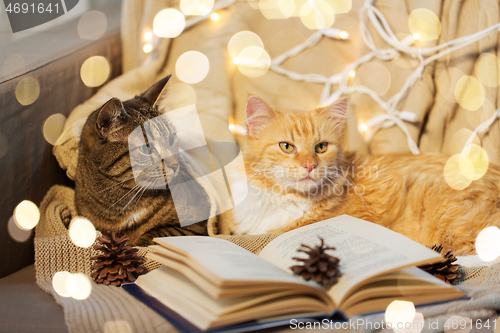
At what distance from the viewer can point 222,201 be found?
1.13 meters

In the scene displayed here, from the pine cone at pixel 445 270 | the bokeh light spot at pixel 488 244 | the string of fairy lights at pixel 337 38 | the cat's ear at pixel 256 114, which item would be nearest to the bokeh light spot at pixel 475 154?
the string of fairy lights at pixel 337 38

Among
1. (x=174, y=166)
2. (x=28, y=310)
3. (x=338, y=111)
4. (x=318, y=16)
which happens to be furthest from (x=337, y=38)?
(x=28, y=310)

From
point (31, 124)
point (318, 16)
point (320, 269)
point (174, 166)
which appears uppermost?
point (318, 16)

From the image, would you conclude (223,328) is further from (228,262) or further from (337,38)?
(337,38)

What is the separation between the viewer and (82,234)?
3.00ft

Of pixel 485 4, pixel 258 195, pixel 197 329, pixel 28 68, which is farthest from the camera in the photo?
pixel 485 4

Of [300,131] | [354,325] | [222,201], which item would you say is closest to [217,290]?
[354,325]

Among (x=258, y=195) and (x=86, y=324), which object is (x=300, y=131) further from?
(x=86, y=324)

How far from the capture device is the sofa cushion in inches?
25.4

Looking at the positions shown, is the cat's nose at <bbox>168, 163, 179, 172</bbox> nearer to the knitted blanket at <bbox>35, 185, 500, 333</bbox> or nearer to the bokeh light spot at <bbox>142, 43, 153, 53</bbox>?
the knitted blanket at <bbox>35, 185, 500, 333</bbox>

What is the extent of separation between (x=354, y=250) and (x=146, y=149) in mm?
667

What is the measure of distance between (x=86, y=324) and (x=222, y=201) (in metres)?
0.59

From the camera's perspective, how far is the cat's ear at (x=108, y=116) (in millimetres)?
890

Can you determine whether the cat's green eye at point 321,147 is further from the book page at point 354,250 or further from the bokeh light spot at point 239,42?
the bokeh light spot at point 239,42
